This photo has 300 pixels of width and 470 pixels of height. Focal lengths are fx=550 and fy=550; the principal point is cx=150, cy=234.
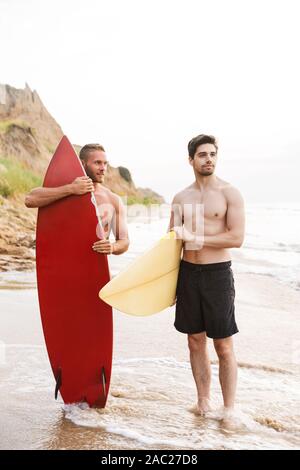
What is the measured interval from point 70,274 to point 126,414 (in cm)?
83

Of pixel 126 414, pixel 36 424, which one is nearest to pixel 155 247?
pixel 126 414

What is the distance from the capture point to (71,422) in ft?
9.56

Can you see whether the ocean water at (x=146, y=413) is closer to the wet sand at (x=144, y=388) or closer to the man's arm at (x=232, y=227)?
the wet sand at (x=144, y=388)

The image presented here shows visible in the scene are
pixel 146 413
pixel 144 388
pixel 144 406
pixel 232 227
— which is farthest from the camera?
pixel 144 388

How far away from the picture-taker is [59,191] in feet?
9.87

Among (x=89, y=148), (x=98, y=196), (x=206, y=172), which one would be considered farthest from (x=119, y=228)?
(x=206, y=172)

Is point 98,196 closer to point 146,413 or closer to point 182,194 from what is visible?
point 182,194

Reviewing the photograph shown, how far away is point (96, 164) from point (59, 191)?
27 cm

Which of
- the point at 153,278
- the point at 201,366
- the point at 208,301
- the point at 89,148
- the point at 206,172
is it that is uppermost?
the point at 89,148

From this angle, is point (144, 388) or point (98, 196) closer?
point (98, 196)

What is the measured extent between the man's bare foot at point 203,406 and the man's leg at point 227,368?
0.11 meters

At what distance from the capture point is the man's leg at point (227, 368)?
9.91 ft

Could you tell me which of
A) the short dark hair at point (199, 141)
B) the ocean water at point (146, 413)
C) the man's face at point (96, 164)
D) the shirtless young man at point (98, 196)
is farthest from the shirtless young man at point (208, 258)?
the man's face at point (96, 164)

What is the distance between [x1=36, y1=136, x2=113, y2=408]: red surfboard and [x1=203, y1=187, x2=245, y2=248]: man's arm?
61cm
